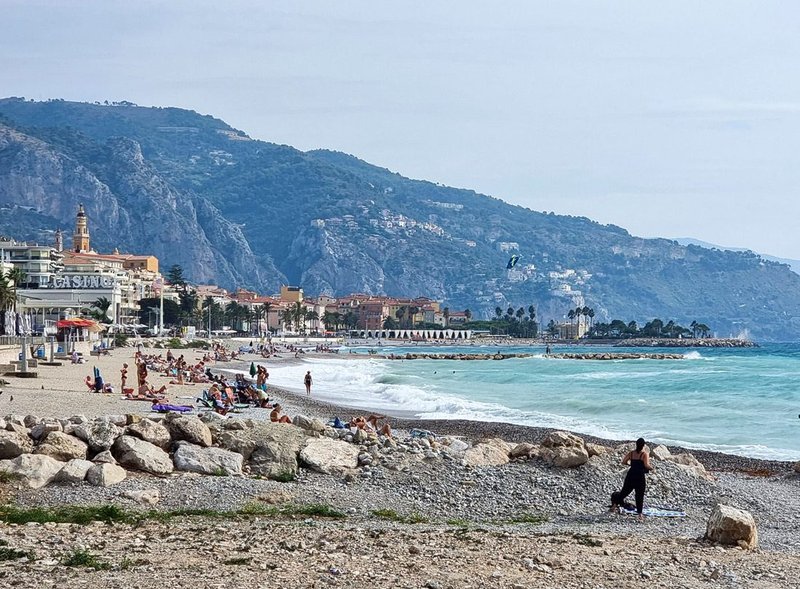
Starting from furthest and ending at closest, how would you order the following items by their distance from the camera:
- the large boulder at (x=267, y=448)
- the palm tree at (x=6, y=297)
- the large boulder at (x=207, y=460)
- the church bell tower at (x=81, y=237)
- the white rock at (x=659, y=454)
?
the church bell tower at (x=81, y=237) → the palm tree at (x=6, y=297) → the white rock at (x=659, y=454) → the large boulder at (x=267, y=448) → the large boulder at (x=207, y=460)

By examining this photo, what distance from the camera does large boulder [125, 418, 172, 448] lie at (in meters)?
13.8

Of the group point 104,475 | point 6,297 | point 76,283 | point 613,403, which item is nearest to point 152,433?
point 104,475

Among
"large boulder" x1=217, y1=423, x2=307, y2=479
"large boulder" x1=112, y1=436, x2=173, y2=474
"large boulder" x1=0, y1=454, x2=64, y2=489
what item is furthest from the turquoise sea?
"large boulder" x1=0, y1=454, x2=64, y2=489

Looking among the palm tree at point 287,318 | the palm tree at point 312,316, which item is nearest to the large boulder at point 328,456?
the palm tree at point 287,318

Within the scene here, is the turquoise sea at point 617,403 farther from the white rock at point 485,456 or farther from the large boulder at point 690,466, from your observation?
the white rock at point 485,456

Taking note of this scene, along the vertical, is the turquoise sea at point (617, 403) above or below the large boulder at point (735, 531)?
below

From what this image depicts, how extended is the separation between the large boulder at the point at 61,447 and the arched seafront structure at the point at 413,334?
174 metres

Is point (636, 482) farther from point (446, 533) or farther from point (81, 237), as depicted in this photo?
point (81, 237)

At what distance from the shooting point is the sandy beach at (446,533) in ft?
26.3

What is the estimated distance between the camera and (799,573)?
9.24 m

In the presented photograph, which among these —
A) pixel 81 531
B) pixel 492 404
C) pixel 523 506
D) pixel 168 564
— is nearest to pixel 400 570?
pixel 168 564

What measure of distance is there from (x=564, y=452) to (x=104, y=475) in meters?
6.24

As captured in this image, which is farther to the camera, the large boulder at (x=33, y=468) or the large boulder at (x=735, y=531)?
the large boulder at (x=33, y=468)

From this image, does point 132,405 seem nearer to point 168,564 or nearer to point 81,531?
point 81,531
